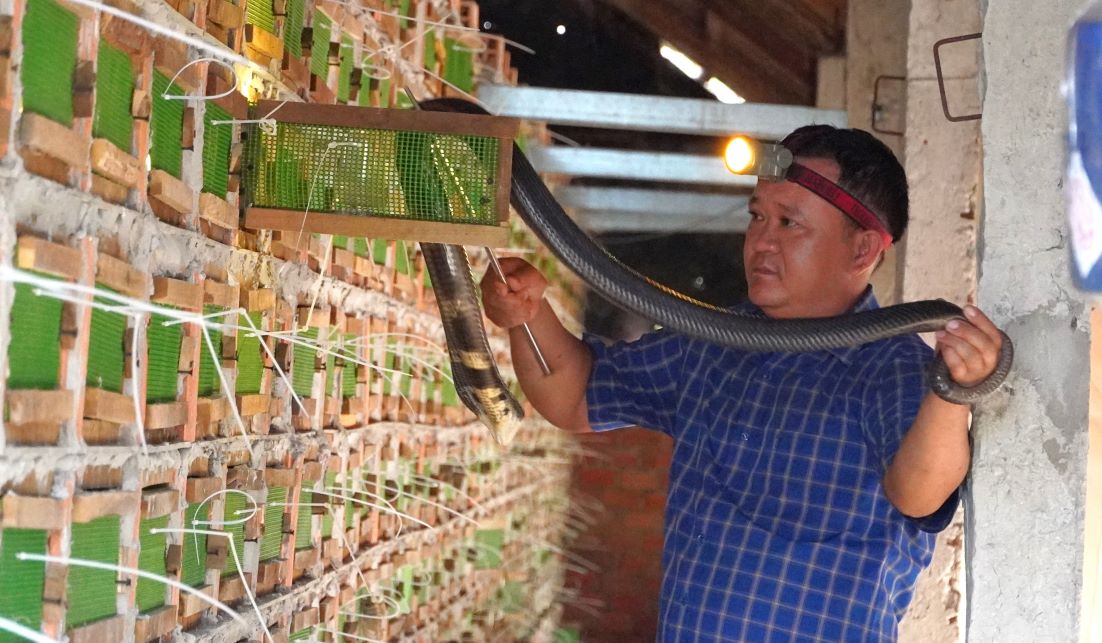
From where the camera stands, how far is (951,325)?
160 centimetres

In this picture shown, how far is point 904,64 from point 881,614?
189 cm

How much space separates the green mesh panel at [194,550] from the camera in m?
1.44

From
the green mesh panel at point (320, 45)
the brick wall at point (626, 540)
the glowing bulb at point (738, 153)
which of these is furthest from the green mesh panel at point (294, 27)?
the brick wall at point (626, 540)

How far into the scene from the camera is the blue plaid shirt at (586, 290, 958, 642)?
1.76 metres

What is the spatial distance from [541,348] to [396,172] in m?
0.60

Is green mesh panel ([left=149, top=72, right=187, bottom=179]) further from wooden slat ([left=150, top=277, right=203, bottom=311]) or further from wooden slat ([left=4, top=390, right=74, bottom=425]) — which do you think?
wooden slat ([left=4, top=390, right=74, bottom=425])

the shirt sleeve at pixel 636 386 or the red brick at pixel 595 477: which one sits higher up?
the shirt sleeve at pixel 636 386

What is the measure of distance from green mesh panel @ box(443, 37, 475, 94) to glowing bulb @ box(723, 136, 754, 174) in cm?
130

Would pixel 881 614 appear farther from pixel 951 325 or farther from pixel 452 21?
pixel 452 21

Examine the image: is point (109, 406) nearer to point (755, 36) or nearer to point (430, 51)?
point (430, 51)

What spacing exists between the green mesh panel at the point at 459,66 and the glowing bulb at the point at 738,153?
51.4 inches

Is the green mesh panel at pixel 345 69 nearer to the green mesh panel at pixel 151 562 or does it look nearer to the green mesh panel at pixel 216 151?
the green mesh panel at pixel 216 151

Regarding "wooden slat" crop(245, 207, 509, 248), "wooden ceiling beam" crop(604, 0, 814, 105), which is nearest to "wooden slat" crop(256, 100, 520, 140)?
"wooden slat" crop(245, 207, 509, 248)

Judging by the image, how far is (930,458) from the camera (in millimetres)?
1640
